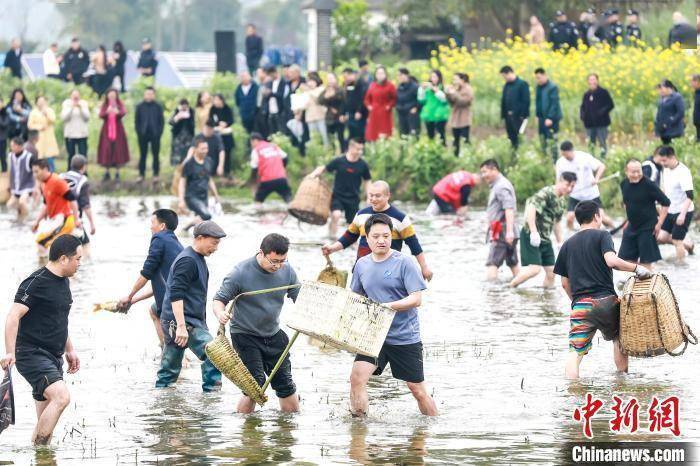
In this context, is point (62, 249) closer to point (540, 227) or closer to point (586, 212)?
point (586, 212)

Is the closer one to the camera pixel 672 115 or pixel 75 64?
pixel 672 115

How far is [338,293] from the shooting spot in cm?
1126

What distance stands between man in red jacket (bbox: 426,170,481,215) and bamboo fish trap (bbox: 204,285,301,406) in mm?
14671

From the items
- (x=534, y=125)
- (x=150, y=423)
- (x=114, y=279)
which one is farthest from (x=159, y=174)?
(x=150, y=423)

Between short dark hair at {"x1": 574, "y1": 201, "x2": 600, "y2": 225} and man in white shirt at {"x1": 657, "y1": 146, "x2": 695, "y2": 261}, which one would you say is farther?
man in white shirt at {"x1": 657, "y1": 146, "x2": 695, "y2": 261}

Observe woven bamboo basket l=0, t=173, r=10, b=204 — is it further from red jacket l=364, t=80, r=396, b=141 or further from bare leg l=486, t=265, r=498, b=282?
bare leg l=486, t=265, r=498, b=282

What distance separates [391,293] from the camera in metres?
11.5

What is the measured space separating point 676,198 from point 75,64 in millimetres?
21058

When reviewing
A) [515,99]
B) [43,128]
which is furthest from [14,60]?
[515,99]

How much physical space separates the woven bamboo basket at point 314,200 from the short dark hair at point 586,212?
985cm

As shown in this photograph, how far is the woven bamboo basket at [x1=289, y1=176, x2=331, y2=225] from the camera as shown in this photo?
22.6 metres

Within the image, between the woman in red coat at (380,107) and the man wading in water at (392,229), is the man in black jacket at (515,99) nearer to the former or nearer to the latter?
the woman in red coat at (380,107)

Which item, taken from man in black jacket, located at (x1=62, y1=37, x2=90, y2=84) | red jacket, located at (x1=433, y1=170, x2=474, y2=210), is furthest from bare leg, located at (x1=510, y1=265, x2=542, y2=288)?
man in black jacket, located at (x1=62, y1=37, x2=90, y2=84)

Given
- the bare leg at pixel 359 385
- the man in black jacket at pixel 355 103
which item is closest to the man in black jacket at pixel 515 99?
the man in black jacket at pixel 355 103
